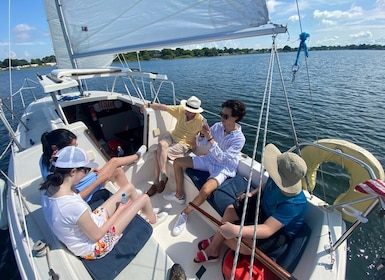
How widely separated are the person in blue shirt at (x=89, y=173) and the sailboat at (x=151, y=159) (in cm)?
19

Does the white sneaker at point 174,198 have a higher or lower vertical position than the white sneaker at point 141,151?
lower

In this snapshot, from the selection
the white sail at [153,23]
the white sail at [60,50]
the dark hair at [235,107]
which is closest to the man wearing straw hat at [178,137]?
the dark hair at [235,107]

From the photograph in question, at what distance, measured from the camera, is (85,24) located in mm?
3523

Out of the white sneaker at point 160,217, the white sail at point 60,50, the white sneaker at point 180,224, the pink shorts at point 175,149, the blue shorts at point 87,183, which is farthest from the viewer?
the white sail at point 60,50

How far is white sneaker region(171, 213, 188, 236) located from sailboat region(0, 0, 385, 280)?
0.06m

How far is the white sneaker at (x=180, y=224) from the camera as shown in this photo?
248 centimetres

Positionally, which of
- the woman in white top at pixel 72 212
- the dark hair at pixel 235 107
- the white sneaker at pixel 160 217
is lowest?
the white sneaker at pixel 160 217

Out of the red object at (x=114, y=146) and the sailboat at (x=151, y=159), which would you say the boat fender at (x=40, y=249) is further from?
the red object at (x=114, y=146)

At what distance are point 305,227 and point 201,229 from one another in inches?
46.4

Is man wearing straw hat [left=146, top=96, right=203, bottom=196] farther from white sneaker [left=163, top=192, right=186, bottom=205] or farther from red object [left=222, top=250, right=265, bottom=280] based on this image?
red object [left=222, top=250, right=265, bottom=280]

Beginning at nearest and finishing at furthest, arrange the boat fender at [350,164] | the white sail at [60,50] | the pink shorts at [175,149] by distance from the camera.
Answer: the boat fender at [350,164]
the pink shorts at [175,149]
the white sail at [60,50]

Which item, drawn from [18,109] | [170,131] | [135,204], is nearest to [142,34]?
[170,131]

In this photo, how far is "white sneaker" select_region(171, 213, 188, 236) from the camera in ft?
8.14

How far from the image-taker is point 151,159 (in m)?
3.35
